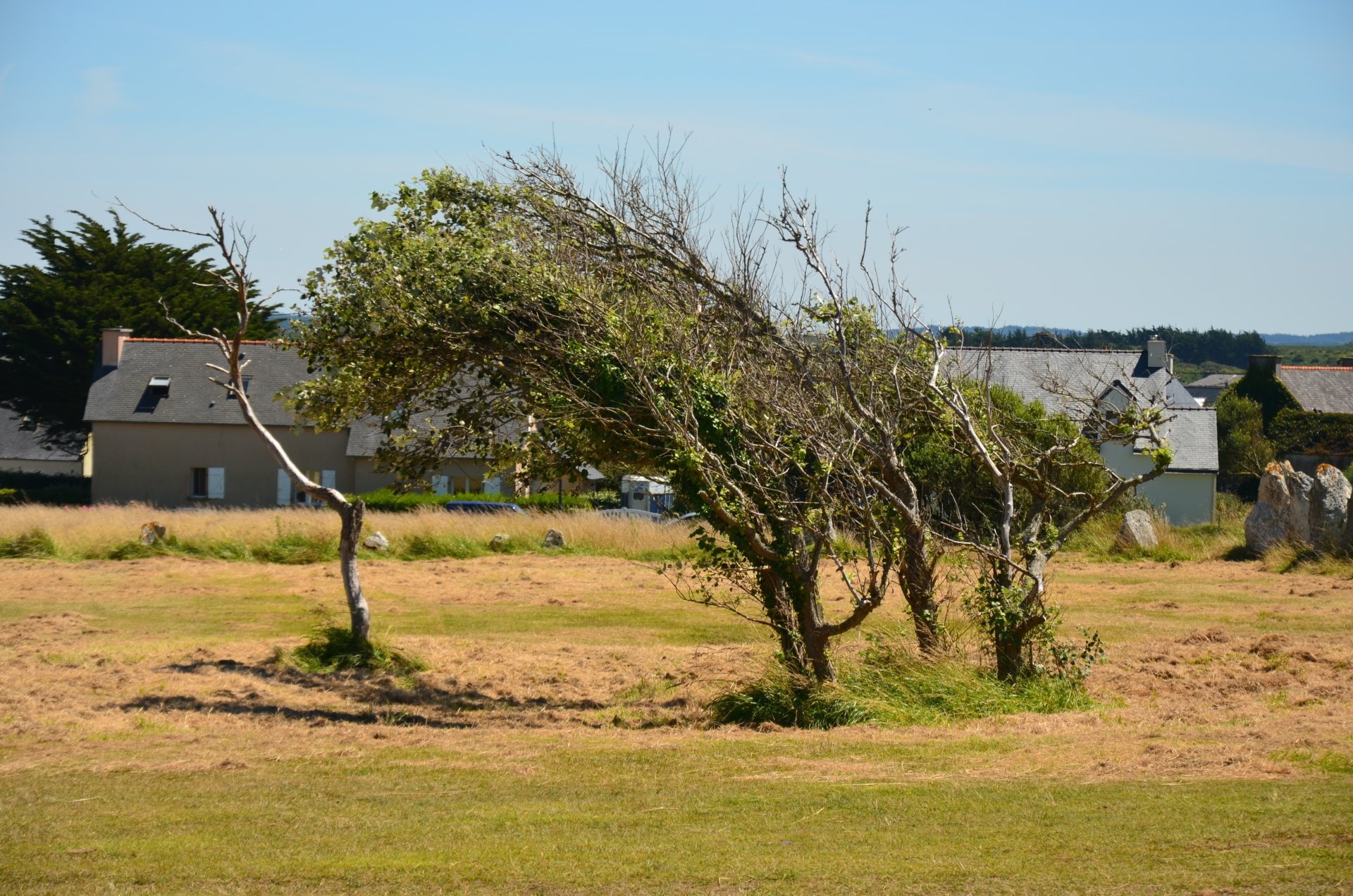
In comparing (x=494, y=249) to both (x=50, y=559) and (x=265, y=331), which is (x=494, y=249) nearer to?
(x=50, y=559)

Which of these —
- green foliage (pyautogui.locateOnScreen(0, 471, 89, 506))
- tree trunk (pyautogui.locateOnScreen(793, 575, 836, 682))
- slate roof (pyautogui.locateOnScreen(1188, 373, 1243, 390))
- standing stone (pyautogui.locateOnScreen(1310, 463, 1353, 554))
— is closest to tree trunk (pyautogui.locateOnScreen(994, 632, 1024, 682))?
tree trunk (pyautogui.locateOnScreen(793, 575, 836, 682))

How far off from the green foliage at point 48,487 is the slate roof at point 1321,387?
49012 millimetres

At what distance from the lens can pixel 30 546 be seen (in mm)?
23125

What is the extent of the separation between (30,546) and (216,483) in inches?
795

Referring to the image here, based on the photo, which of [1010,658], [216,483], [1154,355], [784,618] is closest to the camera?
[1010,658]

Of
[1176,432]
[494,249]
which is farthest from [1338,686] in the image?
[1176,432]

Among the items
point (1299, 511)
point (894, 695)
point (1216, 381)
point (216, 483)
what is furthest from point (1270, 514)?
point (1216, 381)

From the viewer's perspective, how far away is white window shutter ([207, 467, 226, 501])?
1683 inches

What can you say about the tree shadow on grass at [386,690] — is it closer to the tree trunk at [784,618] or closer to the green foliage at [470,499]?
the tree trunk at [784,618]

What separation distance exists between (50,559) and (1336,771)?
2212 cm

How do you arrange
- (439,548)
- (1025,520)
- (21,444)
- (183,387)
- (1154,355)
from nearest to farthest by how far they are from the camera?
(1025,520) → (439,548) → (183,387) → (1154,355) → (21,444)

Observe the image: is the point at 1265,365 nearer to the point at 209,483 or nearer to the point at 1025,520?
the point at 209,483

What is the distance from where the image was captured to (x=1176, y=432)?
3912 centimetres

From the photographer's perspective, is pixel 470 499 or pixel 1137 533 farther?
pixel 470 499
